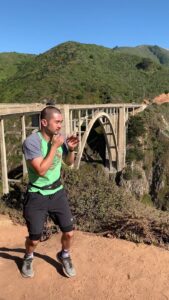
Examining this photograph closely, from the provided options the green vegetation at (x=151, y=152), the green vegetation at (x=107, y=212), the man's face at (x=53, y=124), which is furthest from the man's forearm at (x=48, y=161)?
the green vegetation at (x=151, y=152)

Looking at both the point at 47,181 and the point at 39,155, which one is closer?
the point at 39,155

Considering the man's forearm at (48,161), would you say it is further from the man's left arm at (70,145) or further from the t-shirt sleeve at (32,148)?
the man's left arm at (70,145)

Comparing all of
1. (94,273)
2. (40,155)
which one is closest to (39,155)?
(40,155)

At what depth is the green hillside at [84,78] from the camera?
59531 millimetres

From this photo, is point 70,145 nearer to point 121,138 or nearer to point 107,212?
point 107,212

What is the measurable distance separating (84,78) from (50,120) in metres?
66.6

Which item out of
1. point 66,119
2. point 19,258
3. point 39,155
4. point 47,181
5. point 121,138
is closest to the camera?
point 39,155

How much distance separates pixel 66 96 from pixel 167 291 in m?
54.3

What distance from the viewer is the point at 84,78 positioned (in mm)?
69875

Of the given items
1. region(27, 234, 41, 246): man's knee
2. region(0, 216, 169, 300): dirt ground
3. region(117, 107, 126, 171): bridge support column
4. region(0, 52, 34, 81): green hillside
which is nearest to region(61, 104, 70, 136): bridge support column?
region(0, 216, 169, 300): dirt ground

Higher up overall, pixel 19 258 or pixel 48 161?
pixel 48 161

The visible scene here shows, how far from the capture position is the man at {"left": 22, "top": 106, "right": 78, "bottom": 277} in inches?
173

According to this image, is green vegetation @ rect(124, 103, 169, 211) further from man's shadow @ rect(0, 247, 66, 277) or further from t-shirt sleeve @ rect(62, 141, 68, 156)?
t-shirt sleeve @ rect(62, 141, 68, 156)

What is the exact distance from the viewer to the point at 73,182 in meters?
7.73
